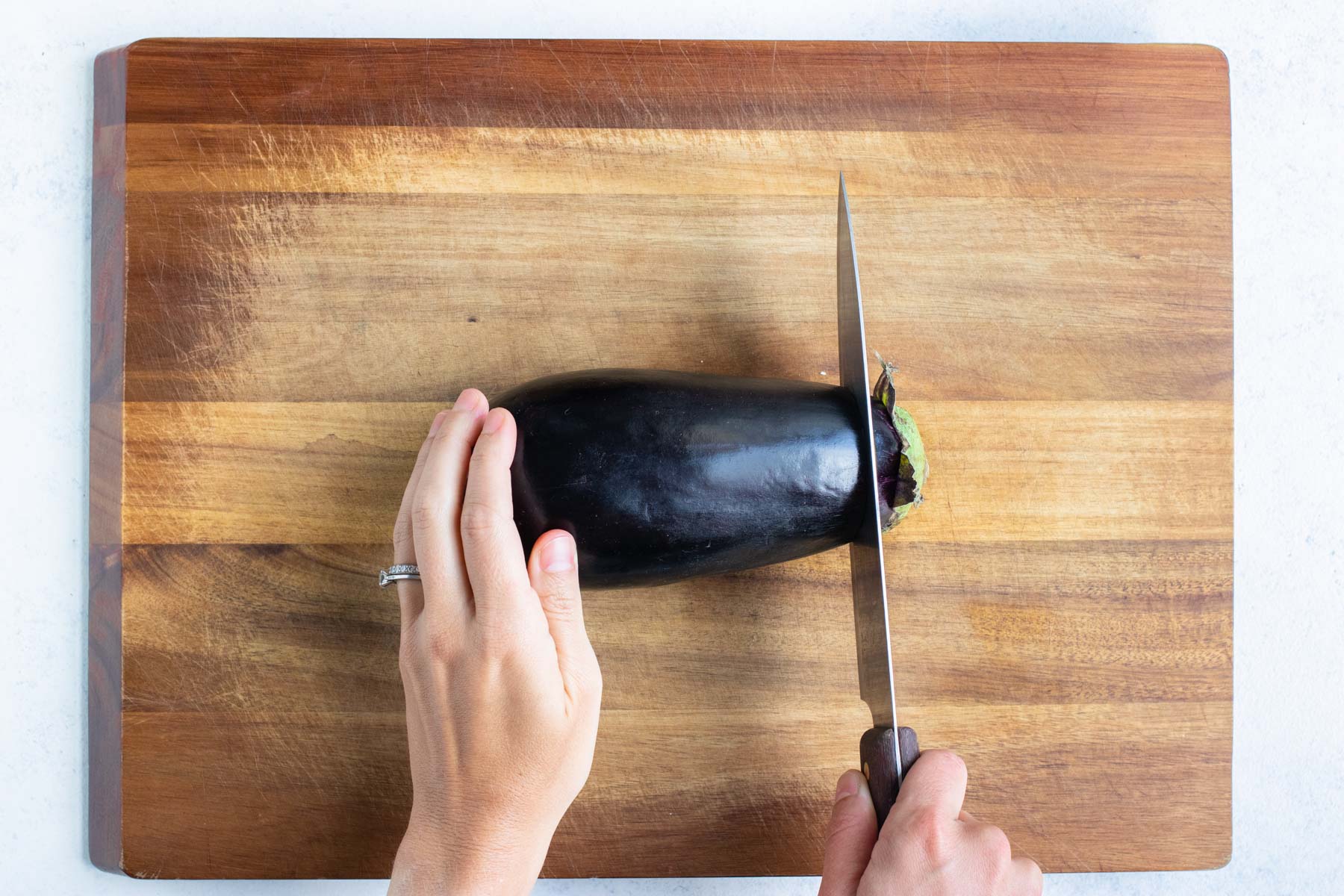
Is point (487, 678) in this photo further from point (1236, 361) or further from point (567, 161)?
point (1236, 361)

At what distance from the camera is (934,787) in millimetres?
1379

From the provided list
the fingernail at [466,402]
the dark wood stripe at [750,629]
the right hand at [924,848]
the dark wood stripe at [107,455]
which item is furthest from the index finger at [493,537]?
the dark wood stripe at [107,455]

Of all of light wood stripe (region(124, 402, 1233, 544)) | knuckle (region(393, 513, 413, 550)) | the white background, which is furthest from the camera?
the white background

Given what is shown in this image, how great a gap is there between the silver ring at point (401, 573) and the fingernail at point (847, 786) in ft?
2.56

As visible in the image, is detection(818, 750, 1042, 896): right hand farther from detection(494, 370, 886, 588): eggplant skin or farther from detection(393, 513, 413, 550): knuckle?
detection(393, 513, 413, 550): knuckle

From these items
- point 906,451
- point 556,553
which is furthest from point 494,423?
point 906,451

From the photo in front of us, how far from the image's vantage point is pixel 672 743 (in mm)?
1617

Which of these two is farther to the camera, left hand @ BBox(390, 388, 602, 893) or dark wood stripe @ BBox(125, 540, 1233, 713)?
dark wood stripe @ BBox(125, 540, 1233, 713)

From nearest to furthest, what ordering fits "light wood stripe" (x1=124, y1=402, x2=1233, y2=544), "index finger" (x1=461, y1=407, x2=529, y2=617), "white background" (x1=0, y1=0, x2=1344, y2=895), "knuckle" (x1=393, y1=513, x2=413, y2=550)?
1. "index finger" (x1=461, y1=407, x2=529, y2=617)
2. "knuckle" (x1=393, y1=513, x2=413, y2=550)
3. "light wood stripe" (x1=124, y1=402, x2=1233, y2=544)
4. "white background" (x1=0, y1=0, x2=1344, y2=895)

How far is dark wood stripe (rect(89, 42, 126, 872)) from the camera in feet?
5.33

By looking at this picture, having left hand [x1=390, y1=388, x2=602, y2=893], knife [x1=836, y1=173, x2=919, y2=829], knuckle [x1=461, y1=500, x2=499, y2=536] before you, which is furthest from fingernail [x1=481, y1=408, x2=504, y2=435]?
knife [x1=836, y1=173, x2=919, y2=829]

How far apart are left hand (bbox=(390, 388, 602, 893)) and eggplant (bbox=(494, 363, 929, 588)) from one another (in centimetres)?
5

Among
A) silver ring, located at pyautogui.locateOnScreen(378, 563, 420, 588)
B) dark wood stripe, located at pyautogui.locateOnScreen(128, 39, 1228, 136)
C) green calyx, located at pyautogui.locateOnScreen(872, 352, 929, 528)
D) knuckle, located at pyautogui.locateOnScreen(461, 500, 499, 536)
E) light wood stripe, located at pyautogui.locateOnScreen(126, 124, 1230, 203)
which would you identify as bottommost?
silver ring, located at pyautogui.locateOnScreen(378, 563, 420, 588)

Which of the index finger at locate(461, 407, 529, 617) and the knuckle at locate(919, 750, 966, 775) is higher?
the index finger at locate(461, 407, 529, 617)
